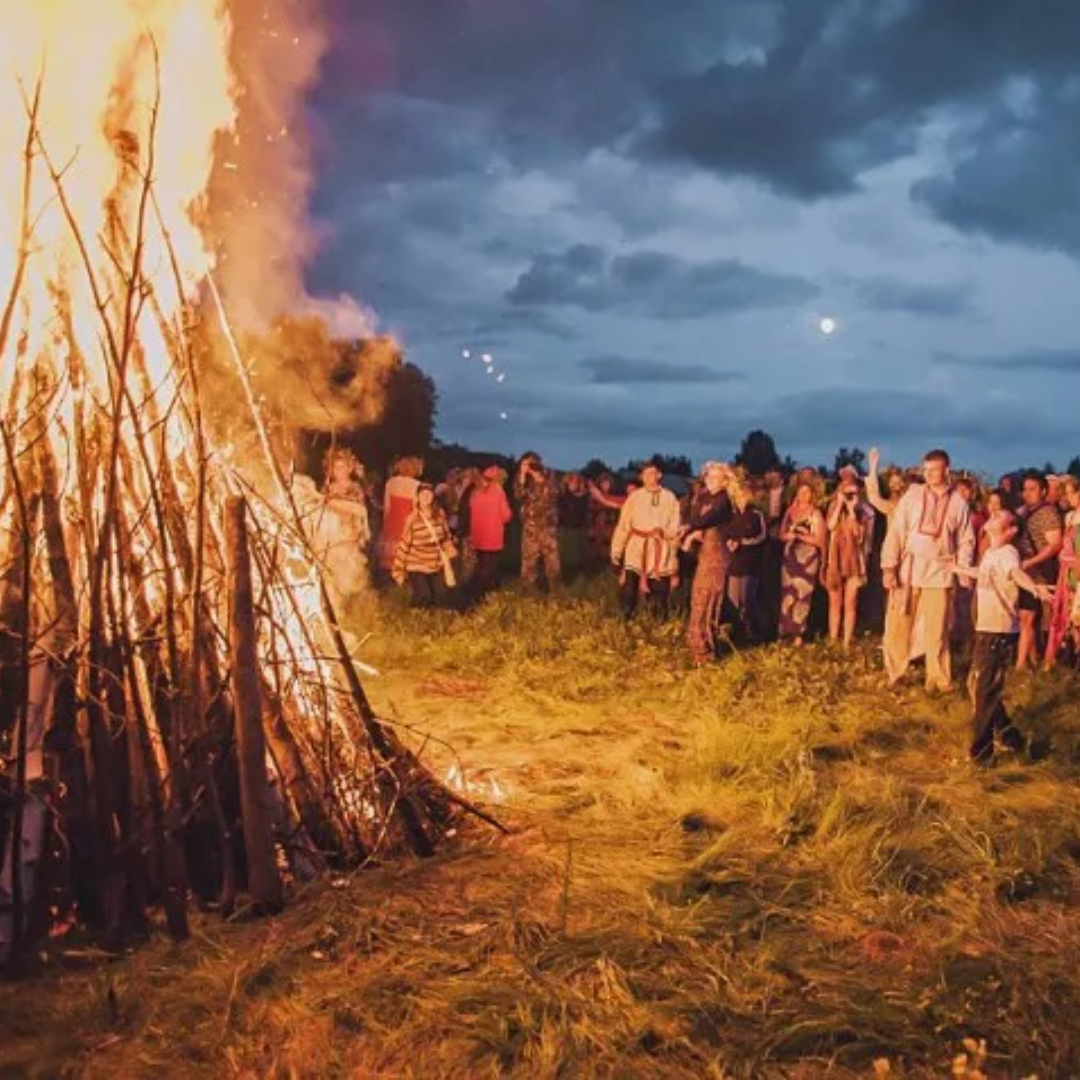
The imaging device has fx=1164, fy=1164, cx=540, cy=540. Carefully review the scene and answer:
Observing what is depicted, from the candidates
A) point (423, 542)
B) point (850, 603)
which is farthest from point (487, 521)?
point (850, 603)

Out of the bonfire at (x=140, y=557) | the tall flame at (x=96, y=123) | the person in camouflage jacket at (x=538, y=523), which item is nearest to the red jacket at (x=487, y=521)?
the person in camouflage jacket at (x=538, y=523)

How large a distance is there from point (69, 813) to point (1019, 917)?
3.73 meters

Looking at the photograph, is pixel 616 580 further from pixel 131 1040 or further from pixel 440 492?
pixel 131 1040

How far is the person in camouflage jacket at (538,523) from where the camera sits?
13.9 m

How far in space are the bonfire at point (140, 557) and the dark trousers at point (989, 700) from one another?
135 inches

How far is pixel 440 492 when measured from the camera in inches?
704

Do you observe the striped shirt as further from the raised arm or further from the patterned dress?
the patterned dress

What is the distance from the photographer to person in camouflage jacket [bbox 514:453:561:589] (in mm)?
13867

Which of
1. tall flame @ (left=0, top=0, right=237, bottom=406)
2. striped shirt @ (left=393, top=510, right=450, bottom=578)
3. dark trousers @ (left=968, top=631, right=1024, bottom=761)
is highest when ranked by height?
tall flame @ (left=0, top=0, right=237, bottom=406)

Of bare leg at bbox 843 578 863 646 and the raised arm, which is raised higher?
the raised arm

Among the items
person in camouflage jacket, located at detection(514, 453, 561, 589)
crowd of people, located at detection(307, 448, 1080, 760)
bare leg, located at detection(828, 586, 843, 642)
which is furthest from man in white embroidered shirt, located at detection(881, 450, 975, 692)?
person in camouflage jacket, located at detection(514, 453, 561, 589)

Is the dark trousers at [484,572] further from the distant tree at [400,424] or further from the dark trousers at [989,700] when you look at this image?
the distant tree at [400,424]

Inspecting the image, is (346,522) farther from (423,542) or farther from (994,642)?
(994,642)

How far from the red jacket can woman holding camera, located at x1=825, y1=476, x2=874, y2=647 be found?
12.0 feet
